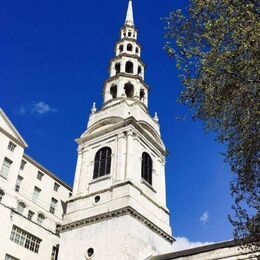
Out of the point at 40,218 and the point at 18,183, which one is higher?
the point at 18,183

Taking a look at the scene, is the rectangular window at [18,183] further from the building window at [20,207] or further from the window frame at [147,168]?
the window frame at [147,168]

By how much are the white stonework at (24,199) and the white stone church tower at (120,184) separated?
2873 millimetres

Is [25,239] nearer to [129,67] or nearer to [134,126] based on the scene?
[134,126]

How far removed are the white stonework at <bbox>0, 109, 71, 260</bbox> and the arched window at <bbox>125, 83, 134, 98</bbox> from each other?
575 inches

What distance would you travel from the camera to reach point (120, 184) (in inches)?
1670

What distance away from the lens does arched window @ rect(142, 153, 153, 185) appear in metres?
46.6

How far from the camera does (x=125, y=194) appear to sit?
136 feet

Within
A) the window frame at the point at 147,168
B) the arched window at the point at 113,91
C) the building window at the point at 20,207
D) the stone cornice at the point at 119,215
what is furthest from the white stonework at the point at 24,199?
the arched window at the point at 113,91

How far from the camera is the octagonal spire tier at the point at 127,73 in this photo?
5434 cm

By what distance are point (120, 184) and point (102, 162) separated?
5.28 metres

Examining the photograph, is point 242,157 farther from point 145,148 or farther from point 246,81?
point 145,148

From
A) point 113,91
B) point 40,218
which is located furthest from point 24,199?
point 113,91

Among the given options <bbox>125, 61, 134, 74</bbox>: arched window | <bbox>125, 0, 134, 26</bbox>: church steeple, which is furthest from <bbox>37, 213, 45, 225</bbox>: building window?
<bbox>125, 0, 134, 26</bbox>: church steeple

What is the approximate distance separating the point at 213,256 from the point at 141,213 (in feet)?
28.9
